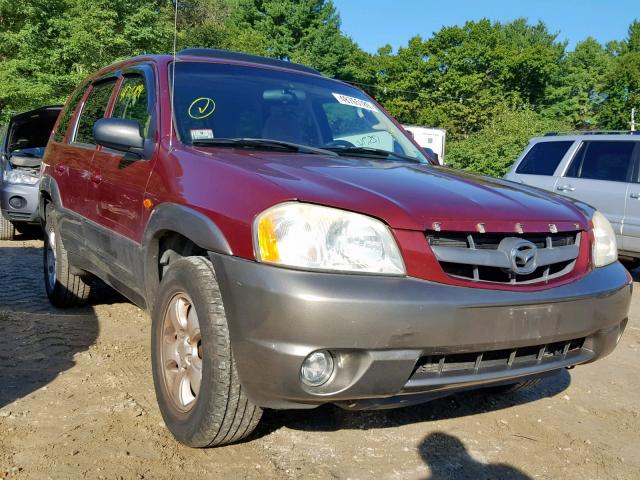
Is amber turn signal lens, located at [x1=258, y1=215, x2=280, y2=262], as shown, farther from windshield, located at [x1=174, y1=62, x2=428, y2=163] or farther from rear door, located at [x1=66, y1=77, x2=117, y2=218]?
rear door, located at [x1=66, y1=77, x2=117, y2=218]

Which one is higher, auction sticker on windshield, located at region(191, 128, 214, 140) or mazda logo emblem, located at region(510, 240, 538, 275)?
auction sticker on windshield, located at region(191, 128, 214, 140)

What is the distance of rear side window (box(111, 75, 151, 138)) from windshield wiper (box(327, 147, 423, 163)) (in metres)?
1.01

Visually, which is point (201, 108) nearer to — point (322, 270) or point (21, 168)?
point (322, 270)

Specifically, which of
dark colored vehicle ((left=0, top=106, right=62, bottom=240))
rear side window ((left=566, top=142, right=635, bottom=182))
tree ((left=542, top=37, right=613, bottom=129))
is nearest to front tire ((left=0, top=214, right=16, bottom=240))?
dark colored vehicle ((left=0, top=106, right=62, bottom=240))

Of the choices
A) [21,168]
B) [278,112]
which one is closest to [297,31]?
[21,168]

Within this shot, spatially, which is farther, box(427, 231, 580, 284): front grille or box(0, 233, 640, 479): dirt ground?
box(0, 233, 640, 479): dirt ground

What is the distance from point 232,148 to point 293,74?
3.74ft

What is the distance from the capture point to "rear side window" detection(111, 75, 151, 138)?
344 centimetres

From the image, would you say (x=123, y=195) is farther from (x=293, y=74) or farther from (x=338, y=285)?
(x=338, y=285)

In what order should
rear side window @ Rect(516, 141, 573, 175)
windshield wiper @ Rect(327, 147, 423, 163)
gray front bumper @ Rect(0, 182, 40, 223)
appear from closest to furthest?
1. windshield wiper @ Rect(327, 147, 423, 163)
2. gray front bumper @ Rect(0, 182, 40, 223)
3. rear side window @ Rect(516, 141, 573, 175)

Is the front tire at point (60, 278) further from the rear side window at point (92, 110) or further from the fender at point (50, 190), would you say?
the rear side window at point (92, 110)

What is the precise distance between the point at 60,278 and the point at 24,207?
420cm

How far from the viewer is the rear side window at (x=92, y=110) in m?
4.21

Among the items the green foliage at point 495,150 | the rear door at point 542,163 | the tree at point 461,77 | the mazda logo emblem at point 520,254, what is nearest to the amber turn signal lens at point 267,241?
the mazda logo emblem at point 520,254
